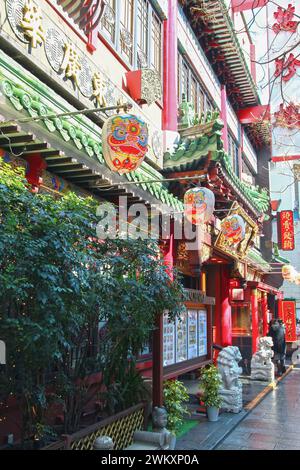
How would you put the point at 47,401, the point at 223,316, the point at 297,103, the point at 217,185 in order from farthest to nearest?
the point at 223,316, the point at 217,185, the point at 297,103, the point at 47,401

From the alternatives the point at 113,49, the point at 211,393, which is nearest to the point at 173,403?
the point at 211,393

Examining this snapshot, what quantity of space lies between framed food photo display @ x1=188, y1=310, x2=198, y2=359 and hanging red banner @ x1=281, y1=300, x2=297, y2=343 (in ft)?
45.2

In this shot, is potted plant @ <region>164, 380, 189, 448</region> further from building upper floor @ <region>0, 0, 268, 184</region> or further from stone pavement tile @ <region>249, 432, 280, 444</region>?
building upper floor @ <region>0, 0, 268, 184</region>

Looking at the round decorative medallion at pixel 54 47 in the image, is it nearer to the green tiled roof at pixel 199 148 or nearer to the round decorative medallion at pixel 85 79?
the round decorative medallion at pixel 85 79

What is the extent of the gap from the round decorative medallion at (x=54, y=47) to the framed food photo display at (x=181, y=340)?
14.8 ft

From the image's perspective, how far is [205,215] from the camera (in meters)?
8.90

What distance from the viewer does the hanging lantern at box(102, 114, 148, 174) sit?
5.86m

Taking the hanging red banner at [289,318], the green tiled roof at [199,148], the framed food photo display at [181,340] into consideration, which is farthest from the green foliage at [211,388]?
the hanging red banner at [289,318]

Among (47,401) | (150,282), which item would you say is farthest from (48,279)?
(150,282)

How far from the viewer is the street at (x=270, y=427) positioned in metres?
7.22

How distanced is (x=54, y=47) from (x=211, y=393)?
255 inches

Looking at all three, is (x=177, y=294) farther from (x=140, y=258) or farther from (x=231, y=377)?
(x=231, y=377)

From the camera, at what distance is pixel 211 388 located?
8.49 metres
